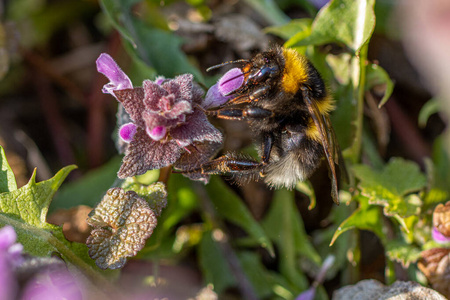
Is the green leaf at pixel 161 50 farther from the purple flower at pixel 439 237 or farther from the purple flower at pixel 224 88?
the purple flower at pixel 439 237

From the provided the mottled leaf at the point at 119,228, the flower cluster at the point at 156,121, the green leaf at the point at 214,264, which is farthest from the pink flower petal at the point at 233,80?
the green leaf at the point at 214,264

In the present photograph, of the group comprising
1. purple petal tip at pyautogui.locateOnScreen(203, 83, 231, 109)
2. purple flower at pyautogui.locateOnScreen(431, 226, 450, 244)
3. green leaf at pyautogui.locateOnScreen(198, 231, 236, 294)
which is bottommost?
green leaf at pyautogui.locateOnScreen(198, 231, 236, 294)

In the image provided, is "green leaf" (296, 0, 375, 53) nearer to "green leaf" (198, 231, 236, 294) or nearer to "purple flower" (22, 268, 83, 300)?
"green leaf" (198, 231, 236, 294)

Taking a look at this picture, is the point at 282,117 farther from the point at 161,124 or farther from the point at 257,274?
the point at 257,274

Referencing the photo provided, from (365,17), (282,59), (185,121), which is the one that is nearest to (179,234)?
(185,121)

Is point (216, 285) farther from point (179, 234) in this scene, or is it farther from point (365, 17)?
point (365, 17)

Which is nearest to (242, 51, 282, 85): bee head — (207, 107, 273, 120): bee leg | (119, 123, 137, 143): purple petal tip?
(207, 107, 273, 120): bee leg
